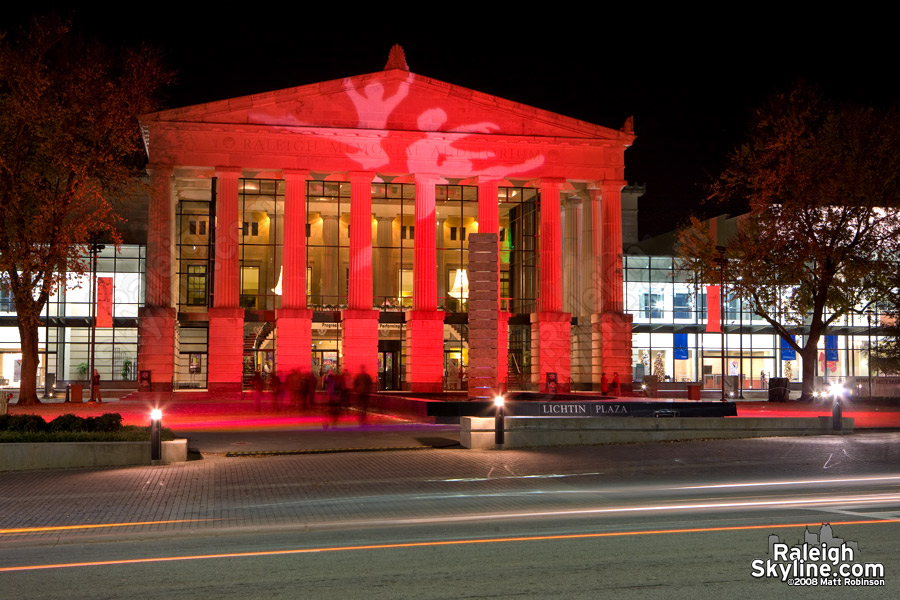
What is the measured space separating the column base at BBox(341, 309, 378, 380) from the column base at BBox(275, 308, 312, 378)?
2.01 meters

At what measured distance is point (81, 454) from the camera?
18.2 metres

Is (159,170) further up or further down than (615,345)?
further up

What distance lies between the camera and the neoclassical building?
48.8m

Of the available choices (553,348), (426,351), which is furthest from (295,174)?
(553,348)

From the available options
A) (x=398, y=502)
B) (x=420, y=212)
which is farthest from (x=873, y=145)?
(x=398, y=502)

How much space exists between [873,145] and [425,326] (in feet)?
79.3

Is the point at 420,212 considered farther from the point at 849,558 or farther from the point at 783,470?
the point at 849,558

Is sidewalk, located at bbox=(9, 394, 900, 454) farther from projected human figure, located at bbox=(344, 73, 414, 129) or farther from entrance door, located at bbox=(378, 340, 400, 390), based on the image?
projected human figure, located at bbox=(344, 73, 414, 129)

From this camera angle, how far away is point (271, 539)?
1059 centimetres

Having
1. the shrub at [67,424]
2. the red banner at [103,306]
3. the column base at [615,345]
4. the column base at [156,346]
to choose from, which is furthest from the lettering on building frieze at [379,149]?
the shrub at [67,424]

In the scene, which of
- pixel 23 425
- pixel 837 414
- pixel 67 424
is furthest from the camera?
pixel 837 414

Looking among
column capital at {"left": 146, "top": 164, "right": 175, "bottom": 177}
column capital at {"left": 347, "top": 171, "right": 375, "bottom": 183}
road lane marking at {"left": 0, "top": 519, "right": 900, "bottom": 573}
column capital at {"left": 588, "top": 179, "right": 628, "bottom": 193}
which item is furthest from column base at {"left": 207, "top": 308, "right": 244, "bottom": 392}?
road lane marking at {"left": 0, "top": 519, "right": 900, "bottom": 573}

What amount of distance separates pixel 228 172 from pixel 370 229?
8.29m

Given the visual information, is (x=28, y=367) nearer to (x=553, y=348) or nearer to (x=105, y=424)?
(x=105, y=424)
